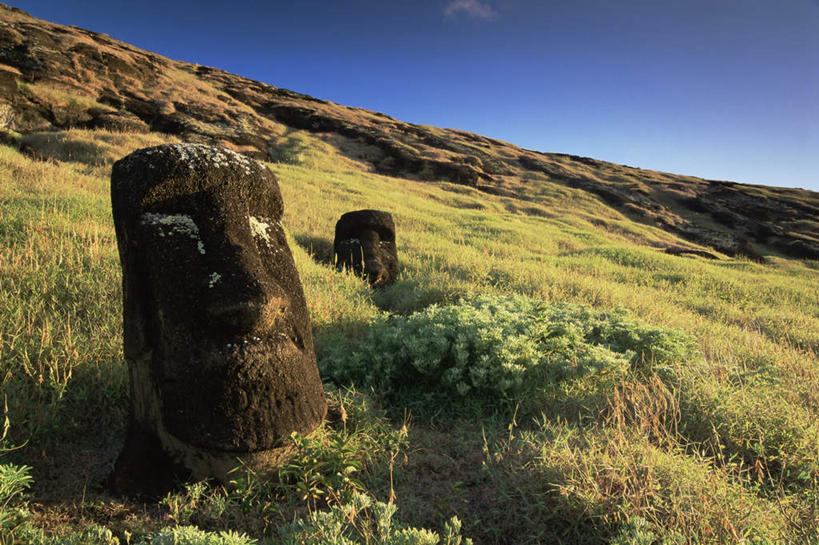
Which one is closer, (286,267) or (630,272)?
(286,267)

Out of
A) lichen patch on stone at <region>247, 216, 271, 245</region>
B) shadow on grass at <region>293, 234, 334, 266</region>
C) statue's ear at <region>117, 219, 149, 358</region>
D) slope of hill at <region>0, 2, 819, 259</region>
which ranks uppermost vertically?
slope of hill at <region>0, 2, 819, 259</region>

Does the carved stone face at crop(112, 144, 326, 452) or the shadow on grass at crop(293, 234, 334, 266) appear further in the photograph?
the shadow on grass at crop(293, 234, 334, 266)

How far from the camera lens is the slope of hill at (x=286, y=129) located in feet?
86.7

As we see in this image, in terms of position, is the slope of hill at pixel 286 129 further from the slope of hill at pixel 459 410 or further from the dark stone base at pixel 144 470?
the dark stone base at pixel 144 470

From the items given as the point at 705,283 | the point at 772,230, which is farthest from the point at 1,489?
the point at 772,230

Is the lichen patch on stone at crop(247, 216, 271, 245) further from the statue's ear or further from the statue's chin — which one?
the statue's chin

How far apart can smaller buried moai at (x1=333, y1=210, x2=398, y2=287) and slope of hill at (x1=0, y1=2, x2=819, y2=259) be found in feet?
68.3

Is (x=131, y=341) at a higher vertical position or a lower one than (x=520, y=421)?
higher

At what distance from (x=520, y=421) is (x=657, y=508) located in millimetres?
1570

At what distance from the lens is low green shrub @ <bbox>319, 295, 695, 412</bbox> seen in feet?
14.8

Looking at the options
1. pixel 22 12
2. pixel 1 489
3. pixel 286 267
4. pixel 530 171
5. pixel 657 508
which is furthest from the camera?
pixel 530 171

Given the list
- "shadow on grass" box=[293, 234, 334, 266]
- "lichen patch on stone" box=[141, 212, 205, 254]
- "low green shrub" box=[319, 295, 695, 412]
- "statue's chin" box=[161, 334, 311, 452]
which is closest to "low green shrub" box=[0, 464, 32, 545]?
"statue's chin" box=[161, 334, 311, 452]

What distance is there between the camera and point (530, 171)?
5228 cm

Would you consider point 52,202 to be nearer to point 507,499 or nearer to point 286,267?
point 286,267
